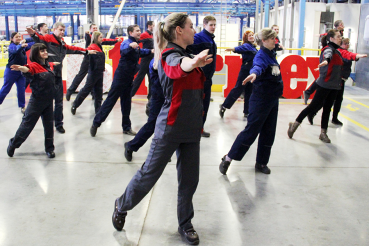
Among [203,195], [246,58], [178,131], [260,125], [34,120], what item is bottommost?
[203,195]

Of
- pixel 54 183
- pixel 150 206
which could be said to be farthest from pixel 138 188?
pixel 54 183

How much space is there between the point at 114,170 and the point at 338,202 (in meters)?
2.82

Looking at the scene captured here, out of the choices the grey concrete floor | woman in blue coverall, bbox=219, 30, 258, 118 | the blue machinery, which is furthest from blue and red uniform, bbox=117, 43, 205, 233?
the blue machinery

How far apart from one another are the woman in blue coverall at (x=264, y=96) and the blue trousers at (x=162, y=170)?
1.65 m

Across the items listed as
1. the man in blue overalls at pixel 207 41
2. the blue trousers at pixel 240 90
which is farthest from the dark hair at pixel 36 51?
the blue trousers at pixel 240 90

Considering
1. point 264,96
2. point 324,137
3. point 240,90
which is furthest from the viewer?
point 240,90

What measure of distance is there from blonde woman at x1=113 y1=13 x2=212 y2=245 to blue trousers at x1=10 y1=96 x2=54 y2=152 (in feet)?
8.72

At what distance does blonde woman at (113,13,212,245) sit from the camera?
2.66 meters

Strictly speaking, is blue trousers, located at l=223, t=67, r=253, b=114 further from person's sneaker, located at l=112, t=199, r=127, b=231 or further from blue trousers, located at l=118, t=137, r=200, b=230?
Answer: person's sneaker, located at l=112, t=199, r=127, b=231

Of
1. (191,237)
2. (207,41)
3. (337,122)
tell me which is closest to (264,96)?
(207,41)

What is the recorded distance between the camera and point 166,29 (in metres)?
2.74

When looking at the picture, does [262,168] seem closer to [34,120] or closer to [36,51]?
[34,120]

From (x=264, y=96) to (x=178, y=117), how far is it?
1984 mm

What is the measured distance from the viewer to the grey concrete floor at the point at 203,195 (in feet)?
10.5
